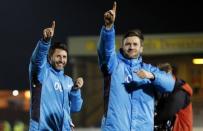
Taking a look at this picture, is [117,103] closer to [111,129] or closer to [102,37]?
[111,129]

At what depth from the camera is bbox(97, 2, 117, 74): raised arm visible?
450 cm

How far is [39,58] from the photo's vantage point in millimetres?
5387

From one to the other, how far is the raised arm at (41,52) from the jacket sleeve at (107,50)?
2.22ft

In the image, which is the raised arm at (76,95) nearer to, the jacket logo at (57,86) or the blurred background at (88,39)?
the jacket logo at (57,86)

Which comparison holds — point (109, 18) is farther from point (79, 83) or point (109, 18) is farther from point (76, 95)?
point (76, 95)

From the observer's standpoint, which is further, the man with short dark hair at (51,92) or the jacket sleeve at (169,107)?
the jacket sleeve at (169,107)

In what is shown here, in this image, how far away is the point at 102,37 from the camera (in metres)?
4.57

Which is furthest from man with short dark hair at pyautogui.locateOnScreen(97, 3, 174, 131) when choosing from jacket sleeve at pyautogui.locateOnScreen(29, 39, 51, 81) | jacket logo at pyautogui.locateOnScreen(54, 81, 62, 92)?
jacket logo at pyautogui.locateOnScreen(54, 81, 62, 92)

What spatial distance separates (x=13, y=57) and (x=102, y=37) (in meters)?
7.52

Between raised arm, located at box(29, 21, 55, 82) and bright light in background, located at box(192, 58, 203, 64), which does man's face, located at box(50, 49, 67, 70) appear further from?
bright light in background, located at box(192, 58, 203, 64)

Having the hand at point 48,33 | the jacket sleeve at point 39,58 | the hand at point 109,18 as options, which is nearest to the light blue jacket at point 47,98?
the jacket sleeve at point 39,58

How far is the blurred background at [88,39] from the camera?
1134 centimetres

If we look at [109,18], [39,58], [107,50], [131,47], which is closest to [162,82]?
[131,47]

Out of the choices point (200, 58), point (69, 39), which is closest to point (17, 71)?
point (69, 39)
